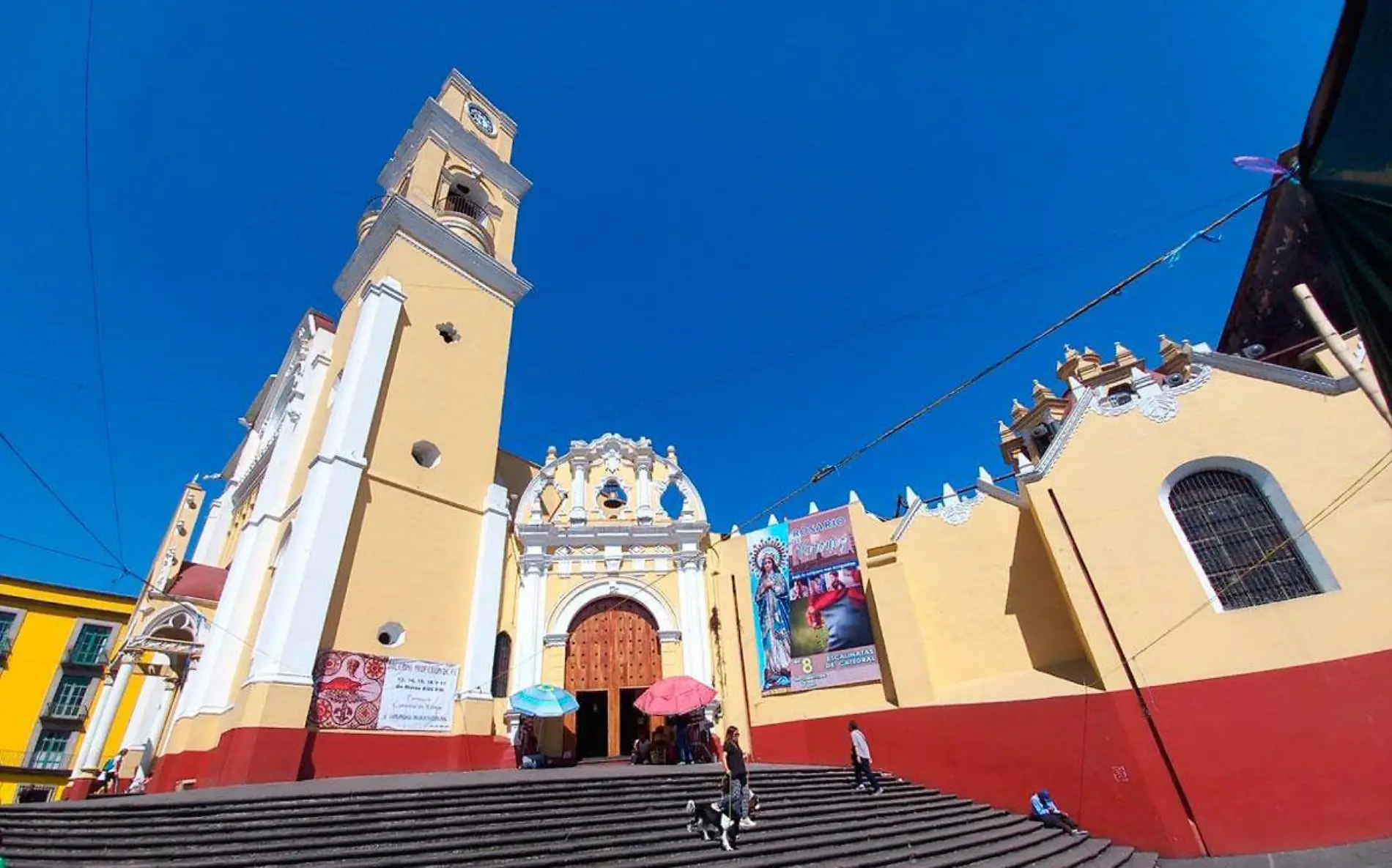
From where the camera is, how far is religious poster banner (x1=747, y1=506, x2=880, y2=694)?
13391mm

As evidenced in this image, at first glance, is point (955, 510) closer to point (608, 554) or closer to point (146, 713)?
point (608, 554)

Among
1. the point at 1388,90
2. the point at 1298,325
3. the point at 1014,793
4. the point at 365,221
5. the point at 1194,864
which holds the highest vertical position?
the point at 365,221

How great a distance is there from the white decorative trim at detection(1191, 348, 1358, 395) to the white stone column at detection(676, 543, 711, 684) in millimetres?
11349

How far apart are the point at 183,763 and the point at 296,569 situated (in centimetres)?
414

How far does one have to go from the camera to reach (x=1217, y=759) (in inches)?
355

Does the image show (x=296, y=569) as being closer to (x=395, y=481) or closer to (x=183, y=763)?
(x=395, y=481)

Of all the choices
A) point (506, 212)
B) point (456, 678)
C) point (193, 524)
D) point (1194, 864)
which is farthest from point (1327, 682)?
point (193, 524)

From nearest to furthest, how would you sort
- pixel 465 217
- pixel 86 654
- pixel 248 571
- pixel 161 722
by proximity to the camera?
pixel 248 571 → pixel 161 722 → pixel 465 217 → pixel 86 654

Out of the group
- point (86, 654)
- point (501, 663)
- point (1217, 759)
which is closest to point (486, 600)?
point (501, 663)

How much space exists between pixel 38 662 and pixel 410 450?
890 inches

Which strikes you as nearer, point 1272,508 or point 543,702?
point 1272,508

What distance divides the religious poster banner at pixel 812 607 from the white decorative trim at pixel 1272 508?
5832 mm

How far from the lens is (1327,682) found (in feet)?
28.8

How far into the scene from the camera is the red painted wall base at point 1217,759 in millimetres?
8391
